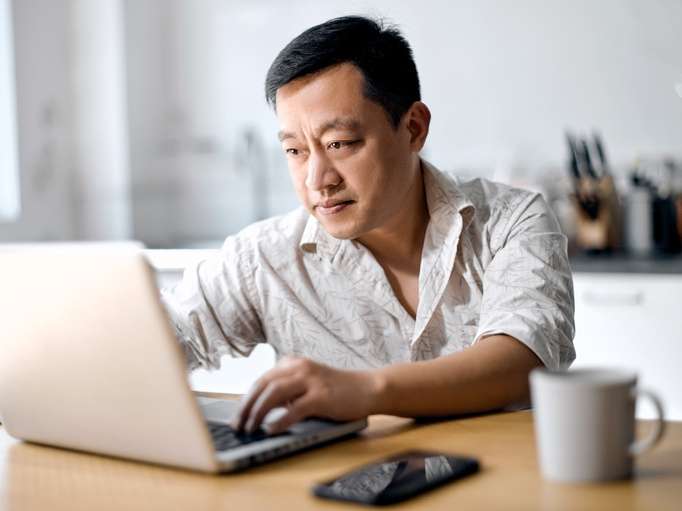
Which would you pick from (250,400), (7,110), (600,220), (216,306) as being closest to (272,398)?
(250,400)

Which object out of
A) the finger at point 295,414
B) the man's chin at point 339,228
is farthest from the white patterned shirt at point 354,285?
the finger at point 295,414

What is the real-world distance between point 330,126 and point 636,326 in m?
1.52

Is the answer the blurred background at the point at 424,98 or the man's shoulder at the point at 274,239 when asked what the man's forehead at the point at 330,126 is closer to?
the man's shoulder at the point at 274,239

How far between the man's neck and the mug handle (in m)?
0.81

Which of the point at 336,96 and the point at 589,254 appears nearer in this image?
the point at 336,96

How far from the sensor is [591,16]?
3342 mm

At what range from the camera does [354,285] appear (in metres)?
1.70

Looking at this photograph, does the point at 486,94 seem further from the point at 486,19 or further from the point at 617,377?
the point at 617,377

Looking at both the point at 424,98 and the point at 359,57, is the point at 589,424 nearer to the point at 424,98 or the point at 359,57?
the point at 359,57

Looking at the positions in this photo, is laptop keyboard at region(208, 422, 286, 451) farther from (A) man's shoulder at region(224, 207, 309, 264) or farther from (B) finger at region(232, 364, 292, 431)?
(A) man's shoulder at region(224, 207, 309, 264)

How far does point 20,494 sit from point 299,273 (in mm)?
799

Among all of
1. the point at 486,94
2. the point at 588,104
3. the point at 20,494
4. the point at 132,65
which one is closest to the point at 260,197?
the point at 132,65

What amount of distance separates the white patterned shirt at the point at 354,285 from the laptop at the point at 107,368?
52cm

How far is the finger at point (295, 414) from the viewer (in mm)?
1105
